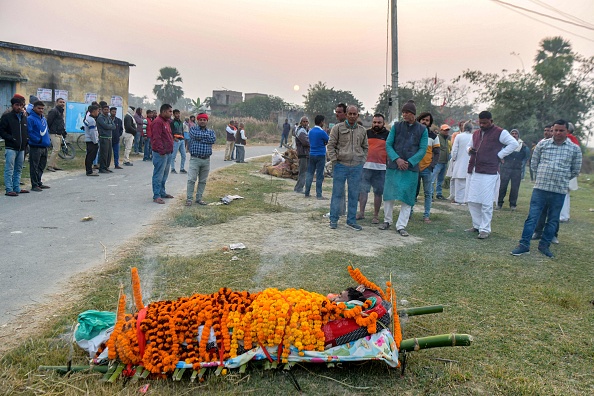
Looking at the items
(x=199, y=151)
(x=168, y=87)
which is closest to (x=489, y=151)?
(x=199, y=151)

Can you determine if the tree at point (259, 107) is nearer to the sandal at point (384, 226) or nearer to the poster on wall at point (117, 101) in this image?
the poster on wall at point (117, 101)

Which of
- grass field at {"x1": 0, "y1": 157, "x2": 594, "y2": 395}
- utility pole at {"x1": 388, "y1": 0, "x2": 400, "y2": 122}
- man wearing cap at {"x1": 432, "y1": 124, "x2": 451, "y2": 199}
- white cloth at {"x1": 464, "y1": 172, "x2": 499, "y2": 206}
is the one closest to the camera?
grass field at {"x1": 0, "y1": 157, "x2": 594, "y2": 395}

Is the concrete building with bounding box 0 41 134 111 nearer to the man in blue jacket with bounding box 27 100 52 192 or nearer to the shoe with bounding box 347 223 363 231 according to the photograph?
the man in blue jacket with bounding box 27 100 52 192

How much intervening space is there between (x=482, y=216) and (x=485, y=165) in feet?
2.76

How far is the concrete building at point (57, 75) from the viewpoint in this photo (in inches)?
697

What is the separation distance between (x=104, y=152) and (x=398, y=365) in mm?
11430

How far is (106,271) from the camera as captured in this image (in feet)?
15.5

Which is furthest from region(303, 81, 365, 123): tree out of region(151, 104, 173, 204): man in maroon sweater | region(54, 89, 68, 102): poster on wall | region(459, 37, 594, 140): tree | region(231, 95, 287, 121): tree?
region(151, 104, 173, 204): man in maroon sweater

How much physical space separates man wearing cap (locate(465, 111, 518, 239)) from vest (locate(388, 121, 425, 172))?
1.01m

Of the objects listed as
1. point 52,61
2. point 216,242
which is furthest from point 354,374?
point 52,61

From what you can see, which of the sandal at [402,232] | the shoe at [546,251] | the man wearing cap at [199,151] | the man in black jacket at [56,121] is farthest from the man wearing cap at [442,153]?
the man in black jacket at [56,121]

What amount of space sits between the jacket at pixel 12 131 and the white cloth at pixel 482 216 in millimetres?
8379

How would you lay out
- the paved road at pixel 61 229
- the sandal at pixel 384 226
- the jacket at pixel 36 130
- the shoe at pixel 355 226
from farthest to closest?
the jacket at pixel 36 130 → the sandal at pixel 384 226 → the shoe at pixel 355 226 → the paved road at pixel 61 229

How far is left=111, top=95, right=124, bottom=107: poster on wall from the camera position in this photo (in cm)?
2142
